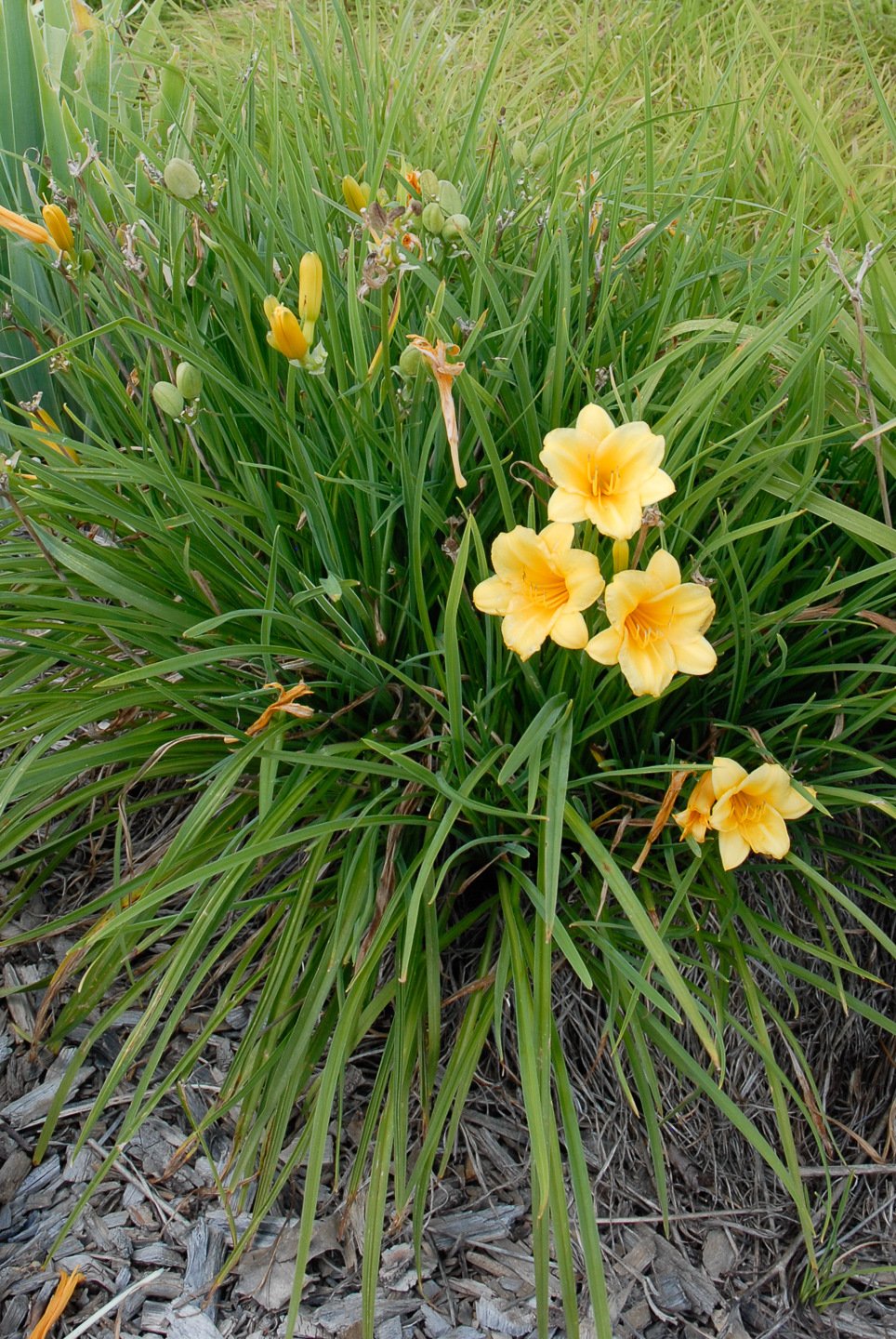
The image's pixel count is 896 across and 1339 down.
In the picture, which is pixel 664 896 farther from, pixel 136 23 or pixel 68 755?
pixel 136 23

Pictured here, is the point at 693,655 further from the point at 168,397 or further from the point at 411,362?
the point at 168,397

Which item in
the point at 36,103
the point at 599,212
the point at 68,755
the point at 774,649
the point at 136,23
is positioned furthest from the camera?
the point at 136,23

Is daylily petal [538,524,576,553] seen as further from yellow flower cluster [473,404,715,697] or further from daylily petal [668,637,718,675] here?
daylily petal [668,637,718,675]

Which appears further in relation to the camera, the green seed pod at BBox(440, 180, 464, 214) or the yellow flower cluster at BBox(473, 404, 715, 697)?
the green seed pod at BBox(440, 180, 464, 214)

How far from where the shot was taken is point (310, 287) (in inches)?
47.5

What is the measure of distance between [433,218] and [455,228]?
37 millimetres

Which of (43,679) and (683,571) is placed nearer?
(683,571)

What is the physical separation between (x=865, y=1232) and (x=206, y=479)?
4.98ft

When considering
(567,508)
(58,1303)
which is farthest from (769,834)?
(58,1303)

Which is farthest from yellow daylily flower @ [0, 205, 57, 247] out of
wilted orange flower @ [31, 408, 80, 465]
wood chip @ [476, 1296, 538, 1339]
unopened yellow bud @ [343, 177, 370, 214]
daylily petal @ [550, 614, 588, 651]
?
wood chip @ [476, 1296, 538, 1339]

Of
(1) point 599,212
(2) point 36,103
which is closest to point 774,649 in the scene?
(1) point 599,212

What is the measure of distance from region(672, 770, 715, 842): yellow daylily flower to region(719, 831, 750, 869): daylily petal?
0.03 m

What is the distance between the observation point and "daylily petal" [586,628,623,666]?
3.57ft

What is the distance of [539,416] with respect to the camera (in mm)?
1577
